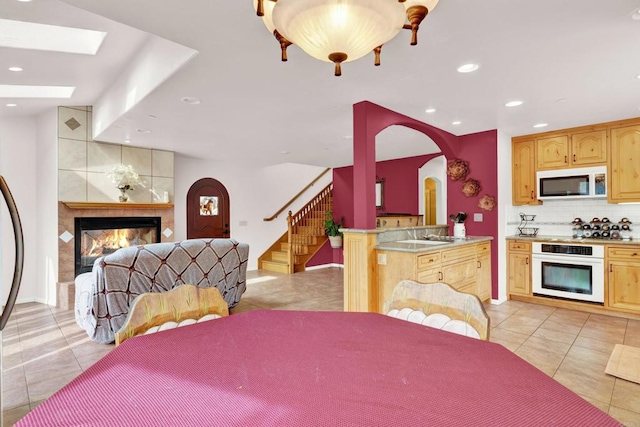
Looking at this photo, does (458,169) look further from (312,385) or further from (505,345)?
(312,385)

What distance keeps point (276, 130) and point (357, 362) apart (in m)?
4.06

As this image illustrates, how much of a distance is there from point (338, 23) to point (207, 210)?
21.5ft

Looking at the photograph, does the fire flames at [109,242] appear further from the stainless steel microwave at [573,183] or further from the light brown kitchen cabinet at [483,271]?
the stainless steel microwave at [573,183]

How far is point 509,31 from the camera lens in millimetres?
2156

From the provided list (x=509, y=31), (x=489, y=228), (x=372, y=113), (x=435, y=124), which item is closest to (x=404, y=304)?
(x=509, y=31)

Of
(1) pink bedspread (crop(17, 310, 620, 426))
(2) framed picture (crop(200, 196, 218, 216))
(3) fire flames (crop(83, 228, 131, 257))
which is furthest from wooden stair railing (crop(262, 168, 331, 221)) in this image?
(1) pink bedspread (crop(17, 310, 620, 426))

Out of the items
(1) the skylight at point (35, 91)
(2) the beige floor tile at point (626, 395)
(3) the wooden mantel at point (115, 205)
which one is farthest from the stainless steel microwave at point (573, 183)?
(1) the skylight at point (35, 91)

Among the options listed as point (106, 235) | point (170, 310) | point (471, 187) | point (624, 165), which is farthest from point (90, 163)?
point (624, 165)

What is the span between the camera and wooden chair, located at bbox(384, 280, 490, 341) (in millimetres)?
1479

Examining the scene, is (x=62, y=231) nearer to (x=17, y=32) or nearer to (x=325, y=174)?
(x=17, y=32)

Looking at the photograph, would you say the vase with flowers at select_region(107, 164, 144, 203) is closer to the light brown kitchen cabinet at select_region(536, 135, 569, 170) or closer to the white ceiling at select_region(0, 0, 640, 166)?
the white ceiling at select_region(0, 0, 640, 166)

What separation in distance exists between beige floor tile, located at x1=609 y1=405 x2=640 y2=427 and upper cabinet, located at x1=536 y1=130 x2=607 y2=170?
334 centimetres

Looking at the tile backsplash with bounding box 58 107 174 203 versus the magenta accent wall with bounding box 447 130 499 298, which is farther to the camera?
the tile backsplash with bounding box 58 107 174 203

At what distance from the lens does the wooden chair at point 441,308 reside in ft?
4.85
